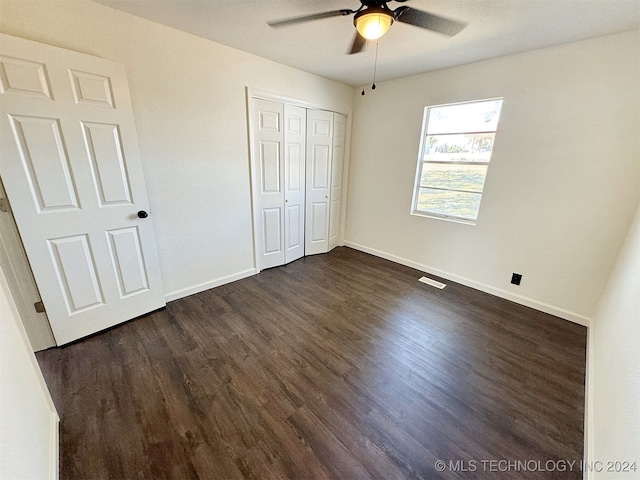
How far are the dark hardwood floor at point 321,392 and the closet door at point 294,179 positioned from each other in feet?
3.91

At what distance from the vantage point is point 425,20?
62.7 inches

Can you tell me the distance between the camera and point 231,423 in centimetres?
145

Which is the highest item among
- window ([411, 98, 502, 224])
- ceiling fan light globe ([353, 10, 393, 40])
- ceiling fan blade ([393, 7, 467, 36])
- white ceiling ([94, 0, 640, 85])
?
white ceiling ([94, 0, 640, 85])

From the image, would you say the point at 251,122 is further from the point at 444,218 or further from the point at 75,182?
the point at 444,218

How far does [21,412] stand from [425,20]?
2.83 meters

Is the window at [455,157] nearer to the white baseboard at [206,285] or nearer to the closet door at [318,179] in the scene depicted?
the closet door at [318,179]

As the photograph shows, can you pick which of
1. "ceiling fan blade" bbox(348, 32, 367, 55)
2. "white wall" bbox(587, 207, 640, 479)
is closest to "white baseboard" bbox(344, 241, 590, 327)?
"white wall" bbox(587, 207, 640, 479)

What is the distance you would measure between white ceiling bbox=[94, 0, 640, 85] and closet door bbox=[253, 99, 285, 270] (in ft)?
1.98

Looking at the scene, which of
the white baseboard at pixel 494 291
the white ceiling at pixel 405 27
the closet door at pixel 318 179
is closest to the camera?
the white ceiling at pixel 405 27

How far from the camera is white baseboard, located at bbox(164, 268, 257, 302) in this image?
2619 millimetres

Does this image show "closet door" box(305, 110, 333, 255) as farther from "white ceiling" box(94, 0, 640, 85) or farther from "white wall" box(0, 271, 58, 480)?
"white wall" box(0, 271, 58, 480)

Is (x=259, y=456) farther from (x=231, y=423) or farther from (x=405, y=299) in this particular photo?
(x=405, y=299)

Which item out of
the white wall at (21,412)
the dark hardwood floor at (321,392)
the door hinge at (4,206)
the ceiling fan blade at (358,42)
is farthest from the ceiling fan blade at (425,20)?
the door hinge at (4,206)

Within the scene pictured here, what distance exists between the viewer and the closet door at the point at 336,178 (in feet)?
12.5
